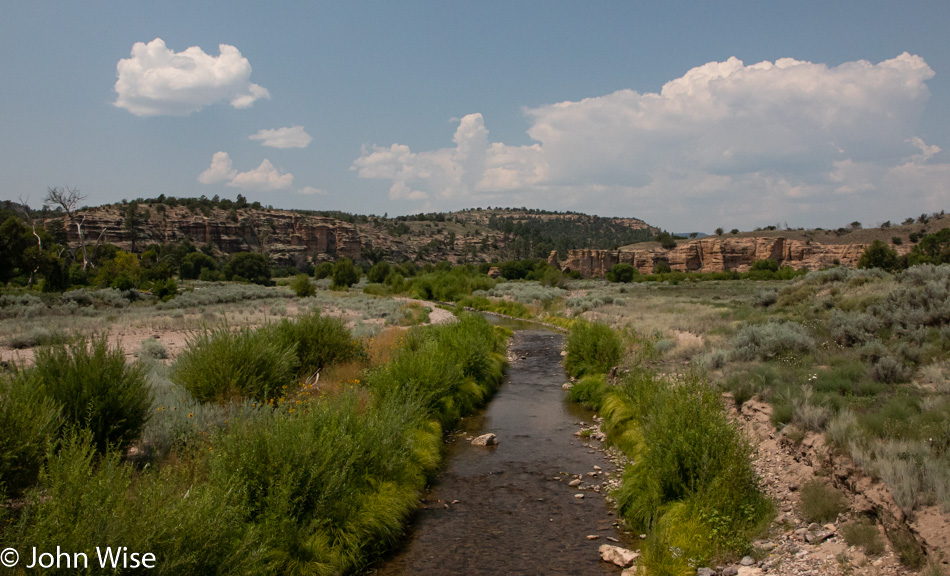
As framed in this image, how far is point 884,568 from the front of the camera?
5.27 m

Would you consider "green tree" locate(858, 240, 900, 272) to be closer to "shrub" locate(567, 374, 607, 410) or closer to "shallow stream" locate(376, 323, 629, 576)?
"shrub" locate(567, 374, 607, 410)

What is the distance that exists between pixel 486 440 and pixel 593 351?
7.60m

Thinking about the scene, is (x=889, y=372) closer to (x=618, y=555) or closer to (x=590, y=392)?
(x=618, y=555)

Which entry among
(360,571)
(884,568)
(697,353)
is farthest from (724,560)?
(697,353)

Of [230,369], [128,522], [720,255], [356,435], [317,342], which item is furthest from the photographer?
[720,255]

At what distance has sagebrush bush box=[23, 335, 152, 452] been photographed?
7.15 meters

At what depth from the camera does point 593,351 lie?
61.6ft

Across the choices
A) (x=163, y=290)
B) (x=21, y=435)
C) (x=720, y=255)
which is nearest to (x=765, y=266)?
(x=720, y=255)

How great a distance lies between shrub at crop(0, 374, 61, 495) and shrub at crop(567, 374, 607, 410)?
12015 millimetres

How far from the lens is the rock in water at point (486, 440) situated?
12266 millimetres

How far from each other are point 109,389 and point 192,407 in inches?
62.8

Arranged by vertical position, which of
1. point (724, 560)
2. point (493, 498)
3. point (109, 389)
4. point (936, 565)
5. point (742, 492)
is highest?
point (109, 389)

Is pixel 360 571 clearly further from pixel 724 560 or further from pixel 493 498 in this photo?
pixel 724 560

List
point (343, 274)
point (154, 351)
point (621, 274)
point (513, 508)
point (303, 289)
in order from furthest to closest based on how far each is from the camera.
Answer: point (621, 274) < point (343, 274) < point (303, 289) < point (154, 351) < point (513, 508)
